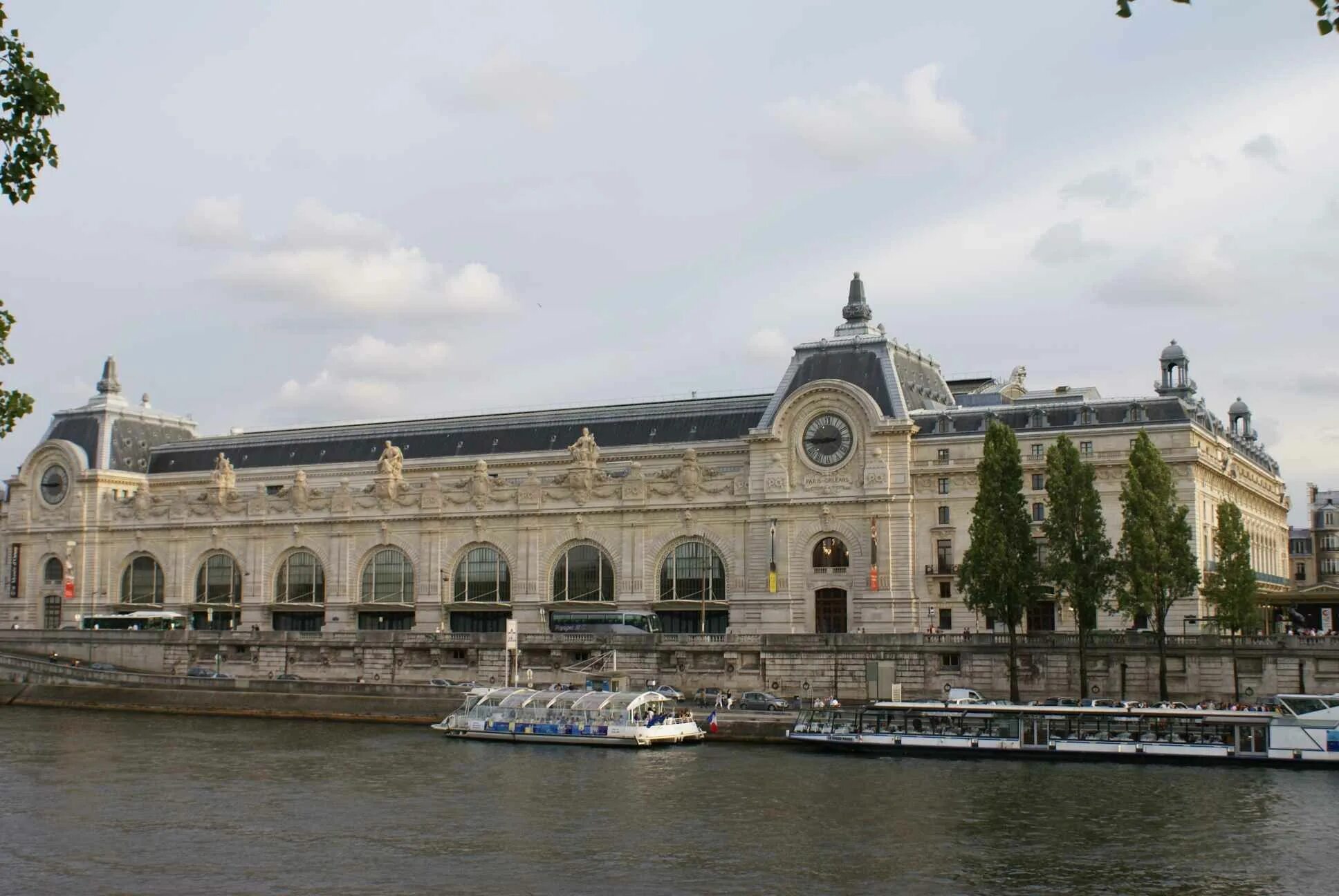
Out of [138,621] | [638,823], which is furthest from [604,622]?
[638,823]

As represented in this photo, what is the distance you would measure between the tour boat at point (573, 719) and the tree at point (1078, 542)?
22.0 m

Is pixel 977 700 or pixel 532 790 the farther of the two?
pixel 977 700

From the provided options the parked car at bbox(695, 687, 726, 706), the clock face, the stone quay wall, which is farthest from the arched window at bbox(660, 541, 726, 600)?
the parked car at bbox(695, 687, 726, 706)

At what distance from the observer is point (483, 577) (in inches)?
4579

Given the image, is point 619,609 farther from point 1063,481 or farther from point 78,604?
point 78,604

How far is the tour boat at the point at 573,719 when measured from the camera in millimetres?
76750

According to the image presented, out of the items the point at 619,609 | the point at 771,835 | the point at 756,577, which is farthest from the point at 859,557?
the point at 771,835

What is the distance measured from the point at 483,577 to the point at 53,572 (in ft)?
149

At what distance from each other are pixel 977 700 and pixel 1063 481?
525 inches

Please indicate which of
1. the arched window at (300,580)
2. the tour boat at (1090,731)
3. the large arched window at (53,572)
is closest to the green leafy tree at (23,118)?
the tour boat at (1090,731)

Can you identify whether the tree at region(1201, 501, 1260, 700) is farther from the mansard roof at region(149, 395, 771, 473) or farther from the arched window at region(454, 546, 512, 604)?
the arched window at region(454, 546, 512, 604)

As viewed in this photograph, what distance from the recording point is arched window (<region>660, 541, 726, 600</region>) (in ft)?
356

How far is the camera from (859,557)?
4048 inches

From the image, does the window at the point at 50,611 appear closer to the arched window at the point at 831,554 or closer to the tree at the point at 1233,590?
the arched window at the point at 831,554
